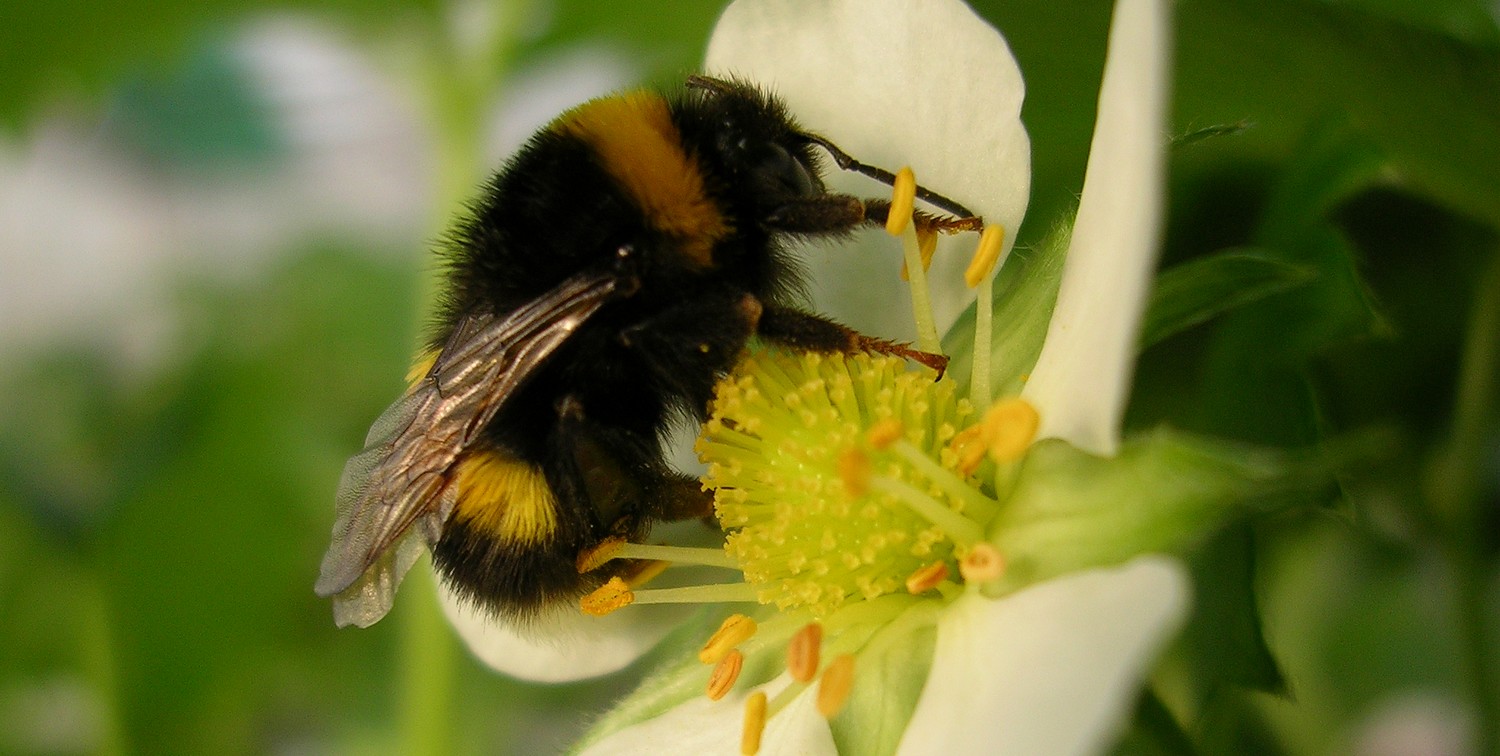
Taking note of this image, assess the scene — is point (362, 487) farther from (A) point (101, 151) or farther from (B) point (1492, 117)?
(A) point (101, 151)

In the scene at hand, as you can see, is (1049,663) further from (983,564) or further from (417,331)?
(417,331)

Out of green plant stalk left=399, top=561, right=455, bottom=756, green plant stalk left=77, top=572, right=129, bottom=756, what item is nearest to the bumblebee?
green plant stalk left=399, top=561, right=455, bottom=756

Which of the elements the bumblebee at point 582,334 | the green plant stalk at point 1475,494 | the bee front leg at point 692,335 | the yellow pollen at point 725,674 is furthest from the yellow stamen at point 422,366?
the green plant stalk at point 1475,494

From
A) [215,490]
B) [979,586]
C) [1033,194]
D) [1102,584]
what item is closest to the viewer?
[1102,584]

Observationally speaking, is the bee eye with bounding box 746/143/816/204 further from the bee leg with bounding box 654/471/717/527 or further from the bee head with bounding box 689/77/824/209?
the bee leg with bounding box 654/471/717/527

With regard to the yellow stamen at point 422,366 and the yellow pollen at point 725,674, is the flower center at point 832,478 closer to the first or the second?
the yellow pollen at point 725,674

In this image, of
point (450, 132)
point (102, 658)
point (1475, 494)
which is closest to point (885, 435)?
point (1475, 494)

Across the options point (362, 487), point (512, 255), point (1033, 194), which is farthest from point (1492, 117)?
point (362, 487)
